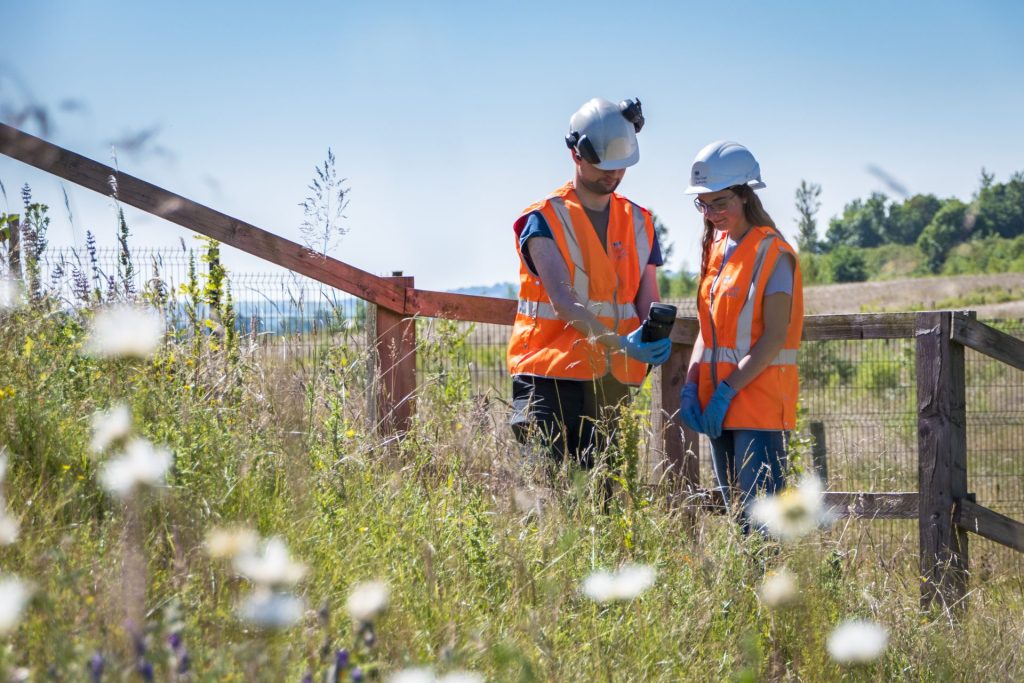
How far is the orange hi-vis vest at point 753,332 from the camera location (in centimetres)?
371

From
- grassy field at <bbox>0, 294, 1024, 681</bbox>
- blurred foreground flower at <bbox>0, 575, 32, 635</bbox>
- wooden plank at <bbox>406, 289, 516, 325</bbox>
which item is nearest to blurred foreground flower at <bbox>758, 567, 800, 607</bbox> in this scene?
grassy field at <bbox>0, 294, 1024, 681</bbox>

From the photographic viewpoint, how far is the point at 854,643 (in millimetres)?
2434

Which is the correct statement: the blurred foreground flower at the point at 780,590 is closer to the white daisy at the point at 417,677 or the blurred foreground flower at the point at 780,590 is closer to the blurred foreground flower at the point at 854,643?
the blurred foreground flower at the point at 854,643

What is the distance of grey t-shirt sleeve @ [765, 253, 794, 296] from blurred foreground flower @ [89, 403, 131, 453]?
2.35 meters

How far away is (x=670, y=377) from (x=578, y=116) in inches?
60.4

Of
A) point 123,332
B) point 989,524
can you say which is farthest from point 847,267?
point 123,332

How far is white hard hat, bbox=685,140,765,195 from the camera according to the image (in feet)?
12.4

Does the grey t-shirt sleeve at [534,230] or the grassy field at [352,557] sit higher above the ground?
the grey t-shirt sleeve at [534,230]

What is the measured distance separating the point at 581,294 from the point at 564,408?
47cm

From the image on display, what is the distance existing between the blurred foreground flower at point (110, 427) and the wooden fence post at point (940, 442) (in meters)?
3.66

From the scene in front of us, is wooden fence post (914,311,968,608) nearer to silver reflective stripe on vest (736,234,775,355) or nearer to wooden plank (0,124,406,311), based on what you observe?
silver reflective stripe on vest (736,234,775,355)

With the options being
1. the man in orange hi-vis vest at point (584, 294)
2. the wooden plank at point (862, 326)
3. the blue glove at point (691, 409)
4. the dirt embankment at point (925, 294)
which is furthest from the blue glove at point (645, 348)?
the dirt embankment at point (925, 294)

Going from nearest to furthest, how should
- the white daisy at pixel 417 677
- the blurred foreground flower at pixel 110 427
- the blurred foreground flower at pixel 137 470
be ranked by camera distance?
the white daisy at pixel 417 677
the blurred foreground flower at pixel 137 470
the blurred foreground flower at pixel 110 427

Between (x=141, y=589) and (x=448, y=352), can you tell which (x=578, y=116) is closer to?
(x=448, y=352)
